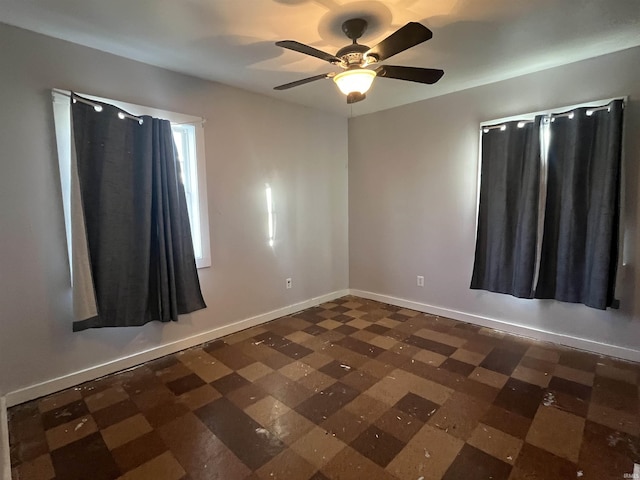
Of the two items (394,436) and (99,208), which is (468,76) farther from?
(99,208)

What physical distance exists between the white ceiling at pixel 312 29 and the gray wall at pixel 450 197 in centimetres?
25

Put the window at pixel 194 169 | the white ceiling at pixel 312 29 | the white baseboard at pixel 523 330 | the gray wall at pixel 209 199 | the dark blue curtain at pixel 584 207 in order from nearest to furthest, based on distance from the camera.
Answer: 1. the white ceiling at pixel 312 29
2. the gray wall at pixel 209 199
3. the dark blue curtain at pixel 584 207
4. the white baseboard at pixel 523 330
5. the window at pixel 194 169

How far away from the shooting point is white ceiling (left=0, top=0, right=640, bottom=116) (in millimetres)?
1861

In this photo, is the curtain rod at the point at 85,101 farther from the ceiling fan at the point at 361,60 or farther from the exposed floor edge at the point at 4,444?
the exposed floor edge at the point at 4,444

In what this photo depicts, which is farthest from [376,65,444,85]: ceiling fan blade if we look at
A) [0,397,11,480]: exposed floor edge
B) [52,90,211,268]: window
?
[0,397,11,480]: exposed floor edge

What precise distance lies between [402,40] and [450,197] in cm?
221

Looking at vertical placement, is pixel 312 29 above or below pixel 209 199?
above

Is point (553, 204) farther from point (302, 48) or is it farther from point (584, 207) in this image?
point (302, 48)

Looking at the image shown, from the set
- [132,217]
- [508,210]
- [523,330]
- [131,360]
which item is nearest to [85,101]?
[132,217]

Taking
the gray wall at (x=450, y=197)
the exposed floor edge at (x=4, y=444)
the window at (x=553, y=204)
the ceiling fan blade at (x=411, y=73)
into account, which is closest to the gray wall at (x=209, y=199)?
the exposed floor edge at (x=4, y=444)

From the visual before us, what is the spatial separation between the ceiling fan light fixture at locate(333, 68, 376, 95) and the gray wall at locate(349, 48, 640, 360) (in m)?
1.88

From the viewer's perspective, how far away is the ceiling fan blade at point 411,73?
1878mm

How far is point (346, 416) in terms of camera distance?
6.57 ft

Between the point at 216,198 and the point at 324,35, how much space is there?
5.53 feet
